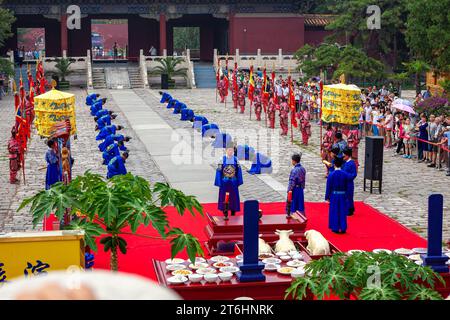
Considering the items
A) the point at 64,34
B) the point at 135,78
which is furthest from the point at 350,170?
the point at 64,34

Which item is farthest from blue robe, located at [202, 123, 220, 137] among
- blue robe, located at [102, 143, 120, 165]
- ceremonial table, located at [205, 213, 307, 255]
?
ceremonial table, located at [205, 213, 307, 255]

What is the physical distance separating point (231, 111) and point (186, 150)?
10.6m

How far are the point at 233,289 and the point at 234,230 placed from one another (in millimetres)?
2513

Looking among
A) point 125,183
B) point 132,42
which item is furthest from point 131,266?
point 132,42

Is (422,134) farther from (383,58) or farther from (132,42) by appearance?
(132,42)

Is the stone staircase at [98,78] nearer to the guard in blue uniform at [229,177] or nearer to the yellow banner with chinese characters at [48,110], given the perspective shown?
the yellow banner with chinese characters at [48,110]

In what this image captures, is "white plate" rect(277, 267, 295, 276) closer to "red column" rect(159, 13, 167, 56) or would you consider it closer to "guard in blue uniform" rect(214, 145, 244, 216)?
"guard in blue uniform" rect(214, 145, 244, 216)

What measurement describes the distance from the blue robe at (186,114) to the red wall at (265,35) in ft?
59.7

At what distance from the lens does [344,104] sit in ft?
62.0

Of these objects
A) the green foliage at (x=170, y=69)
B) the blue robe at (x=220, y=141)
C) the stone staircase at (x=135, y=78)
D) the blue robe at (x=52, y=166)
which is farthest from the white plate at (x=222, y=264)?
the stone staircase at (x=135, y=78)

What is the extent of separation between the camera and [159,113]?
31531 mm

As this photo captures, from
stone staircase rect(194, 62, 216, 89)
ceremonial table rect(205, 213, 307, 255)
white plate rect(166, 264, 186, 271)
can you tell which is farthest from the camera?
stone staircase rect(194, 62, 216, 89)

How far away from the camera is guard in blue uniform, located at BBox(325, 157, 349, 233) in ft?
42.1

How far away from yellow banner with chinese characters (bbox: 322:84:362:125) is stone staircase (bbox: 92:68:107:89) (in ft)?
81.9
